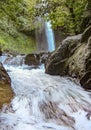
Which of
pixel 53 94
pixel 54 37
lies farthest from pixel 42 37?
pixel 53 94

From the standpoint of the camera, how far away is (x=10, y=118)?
210 inches

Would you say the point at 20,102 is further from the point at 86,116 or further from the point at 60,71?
the point at 60,71

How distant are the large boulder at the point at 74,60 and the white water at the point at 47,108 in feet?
1.45

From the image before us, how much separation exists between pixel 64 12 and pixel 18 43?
7.21 m

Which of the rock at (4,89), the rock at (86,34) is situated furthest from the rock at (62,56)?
the rock at (4,89)

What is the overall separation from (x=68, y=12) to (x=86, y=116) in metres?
8.70

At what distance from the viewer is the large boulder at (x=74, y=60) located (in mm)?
7930

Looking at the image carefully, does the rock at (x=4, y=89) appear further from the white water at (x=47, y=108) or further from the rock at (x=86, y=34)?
the rock at (x=86, y=34)

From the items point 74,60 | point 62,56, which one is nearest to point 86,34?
point 74,60

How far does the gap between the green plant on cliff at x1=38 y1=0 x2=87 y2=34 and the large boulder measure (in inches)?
108

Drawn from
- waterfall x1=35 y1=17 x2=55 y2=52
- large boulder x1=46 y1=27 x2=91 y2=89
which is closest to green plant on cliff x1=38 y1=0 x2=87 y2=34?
large boulder x1=46 y1=27 x2=91 y2=89

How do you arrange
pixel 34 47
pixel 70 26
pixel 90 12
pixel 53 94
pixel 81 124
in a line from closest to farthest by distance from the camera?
pixel 81 124, pixel 53 94, pixel 90 12, pixel 70 26, pixel 34 47

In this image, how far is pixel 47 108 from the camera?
5.96 m

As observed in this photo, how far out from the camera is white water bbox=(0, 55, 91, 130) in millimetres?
5062
